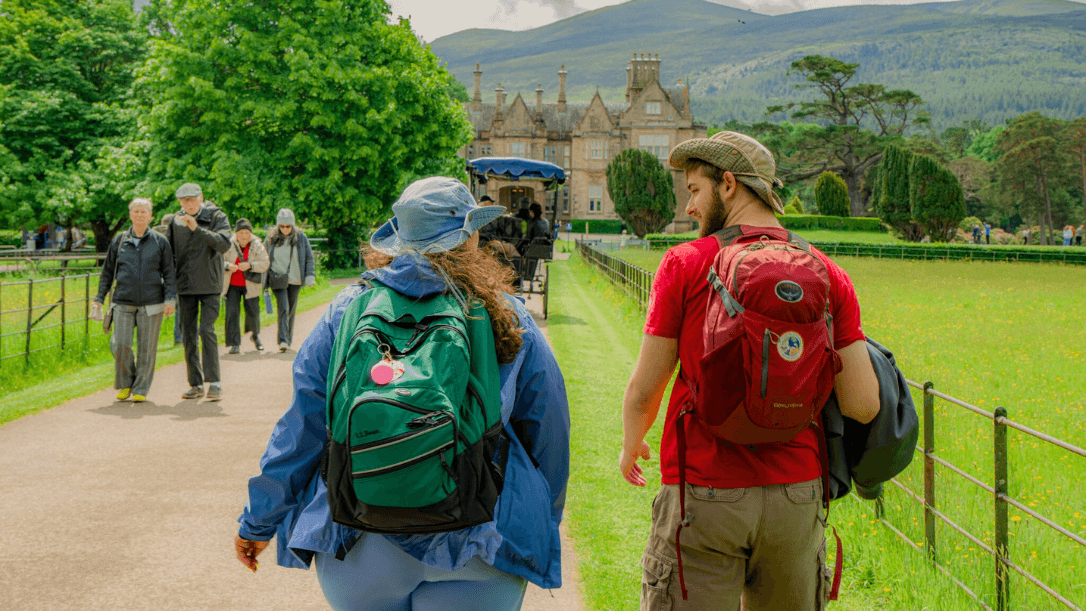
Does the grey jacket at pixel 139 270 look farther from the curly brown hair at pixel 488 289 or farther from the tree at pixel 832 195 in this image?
the tree at pixel 832 195

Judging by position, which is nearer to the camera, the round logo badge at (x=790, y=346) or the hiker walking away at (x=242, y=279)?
the round logo badge at (x=790, y=346)

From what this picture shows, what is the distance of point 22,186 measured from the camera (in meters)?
33.8

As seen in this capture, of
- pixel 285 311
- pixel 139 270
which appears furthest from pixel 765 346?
pixel 285 311

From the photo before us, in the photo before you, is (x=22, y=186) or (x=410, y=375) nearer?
(x=410, y=375)

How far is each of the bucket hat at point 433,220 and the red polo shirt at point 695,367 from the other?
1.93 feet

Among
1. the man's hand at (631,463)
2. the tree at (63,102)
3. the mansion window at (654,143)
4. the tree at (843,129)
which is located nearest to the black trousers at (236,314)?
the man's hand at (631,463)

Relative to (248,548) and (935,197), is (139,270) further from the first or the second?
(935,197)

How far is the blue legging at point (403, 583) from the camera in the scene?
7.76 ft

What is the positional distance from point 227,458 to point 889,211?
59.3 meters

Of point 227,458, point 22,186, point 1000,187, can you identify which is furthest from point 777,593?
point 1000,187

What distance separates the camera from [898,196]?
58.6 metres

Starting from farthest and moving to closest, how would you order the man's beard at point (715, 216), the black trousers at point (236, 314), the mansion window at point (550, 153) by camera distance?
1. the mansion window at point (550, 153)
2. the black trousers at point (236, 314)
3. the man's beard at point (715, 216)

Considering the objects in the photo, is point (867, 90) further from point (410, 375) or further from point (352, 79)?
point (410, 375)

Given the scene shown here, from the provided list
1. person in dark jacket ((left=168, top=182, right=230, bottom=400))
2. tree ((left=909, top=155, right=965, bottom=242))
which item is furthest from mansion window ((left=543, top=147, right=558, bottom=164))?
person in dark jacket ((left=168, top=182, right=230, bottom=400))
